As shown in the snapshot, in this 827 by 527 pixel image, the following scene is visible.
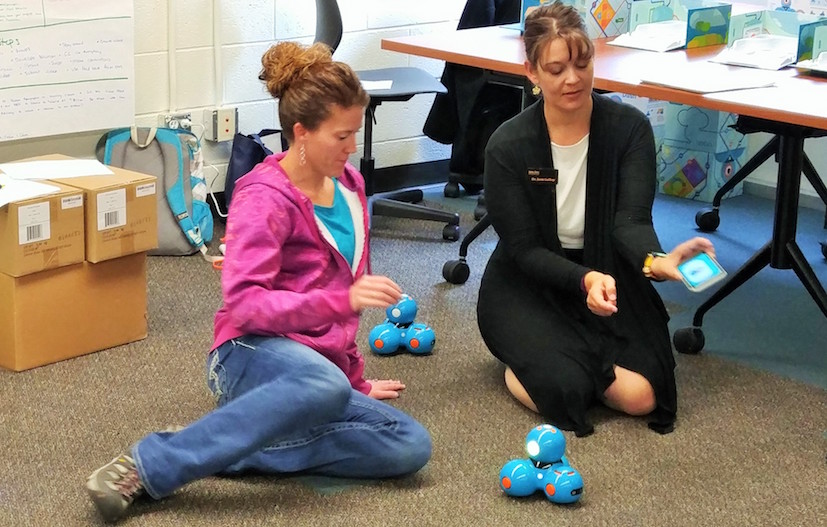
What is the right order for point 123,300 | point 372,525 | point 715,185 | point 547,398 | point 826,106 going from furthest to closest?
point 715,185 < point 123,300 < point 826,106 < point 547,398 < point 372,525

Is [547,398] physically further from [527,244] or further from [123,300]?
[123,300]

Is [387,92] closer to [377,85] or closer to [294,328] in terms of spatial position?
Answer: [377,85]

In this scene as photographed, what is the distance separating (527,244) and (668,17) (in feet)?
4.98

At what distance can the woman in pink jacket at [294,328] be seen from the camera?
6.51 ft

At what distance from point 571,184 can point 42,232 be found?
1.25 meters

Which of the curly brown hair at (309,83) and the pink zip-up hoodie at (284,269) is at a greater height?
the curly brown hair at (309,83)

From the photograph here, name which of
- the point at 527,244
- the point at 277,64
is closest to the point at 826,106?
the point at 527,244

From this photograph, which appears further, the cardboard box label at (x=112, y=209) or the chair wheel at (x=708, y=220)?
the chair wheel at (x=708, y=220)

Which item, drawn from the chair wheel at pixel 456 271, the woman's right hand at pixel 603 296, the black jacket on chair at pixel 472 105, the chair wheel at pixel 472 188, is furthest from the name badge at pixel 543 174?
the chair wheel at pixel 472 188

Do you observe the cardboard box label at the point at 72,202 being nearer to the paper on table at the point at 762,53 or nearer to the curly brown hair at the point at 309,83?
the curly brown hair at the point at 309,83

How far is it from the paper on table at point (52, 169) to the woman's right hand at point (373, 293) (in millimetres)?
1187

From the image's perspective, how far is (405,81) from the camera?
→ 3795 millimetres

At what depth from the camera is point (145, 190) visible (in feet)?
9.27

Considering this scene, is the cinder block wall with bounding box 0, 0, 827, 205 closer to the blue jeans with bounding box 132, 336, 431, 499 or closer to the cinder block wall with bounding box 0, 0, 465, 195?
the cinder block wall with bounding box 0, 0, 465, 195
